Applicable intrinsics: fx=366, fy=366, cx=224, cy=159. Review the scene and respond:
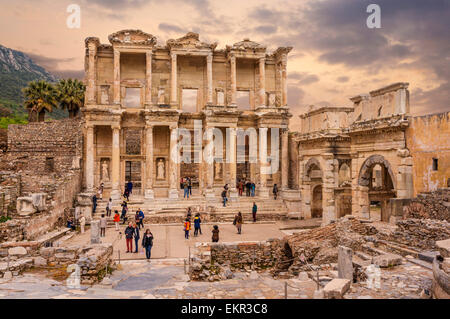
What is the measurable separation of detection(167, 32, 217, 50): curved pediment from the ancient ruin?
0.08m

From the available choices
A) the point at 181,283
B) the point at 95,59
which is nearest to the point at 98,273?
the point at 181,283

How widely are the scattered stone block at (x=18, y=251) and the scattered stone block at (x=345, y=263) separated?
10.6 metres

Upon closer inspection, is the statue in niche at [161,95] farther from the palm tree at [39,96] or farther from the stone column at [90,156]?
the palm tree at [39,96]

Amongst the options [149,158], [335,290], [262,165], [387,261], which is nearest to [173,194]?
[149,158]

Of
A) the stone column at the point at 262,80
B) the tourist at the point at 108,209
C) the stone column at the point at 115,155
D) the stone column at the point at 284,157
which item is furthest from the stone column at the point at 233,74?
the tourist at the point at 108,209

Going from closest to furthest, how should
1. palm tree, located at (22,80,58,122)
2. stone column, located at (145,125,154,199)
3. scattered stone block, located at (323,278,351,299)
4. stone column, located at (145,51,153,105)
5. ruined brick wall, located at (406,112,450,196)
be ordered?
scattered stone block, located at (323,278,351,299) < ruined brick wall, located at (406,112,450,196) < stone column, located at (145,125,154,199) < stone column, located at (145,51,153,105) < palm tree, located at (22,80,58,122)

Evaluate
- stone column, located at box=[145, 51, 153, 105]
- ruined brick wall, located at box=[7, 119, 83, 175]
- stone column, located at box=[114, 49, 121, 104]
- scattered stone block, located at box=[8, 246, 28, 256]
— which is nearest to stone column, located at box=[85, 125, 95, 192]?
stone column, located at box=[114, 49, 121, 104]

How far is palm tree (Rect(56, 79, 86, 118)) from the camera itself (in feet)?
129

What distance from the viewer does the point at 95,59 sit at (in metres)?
28.1

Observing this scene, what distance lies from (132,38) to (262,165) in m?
13.7

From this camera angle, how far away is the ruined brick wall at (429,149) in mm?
14180

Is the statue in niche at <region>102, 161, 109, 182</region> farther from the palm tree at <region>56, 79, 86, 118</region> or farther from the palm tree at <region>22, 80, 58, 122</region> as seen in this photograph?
the palm tree at <region>22, 80, 58, 122</region>

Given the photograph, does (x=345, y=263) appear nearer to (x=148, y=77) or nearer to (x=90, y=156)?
(x=90, y=156)

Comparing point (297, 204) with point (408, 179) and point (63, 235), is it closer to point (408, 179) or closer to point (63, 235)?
point (408, 179)
